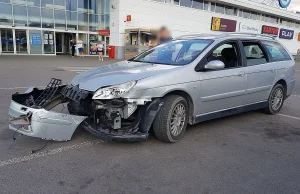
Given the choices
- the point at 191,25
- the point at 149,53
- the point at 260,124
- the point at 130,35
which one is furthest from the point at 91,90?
the point at 191,25

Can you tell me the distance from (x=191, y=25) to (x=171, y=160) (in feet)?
91.0

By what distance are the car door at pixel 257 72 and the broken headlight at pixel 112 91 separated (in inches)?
103

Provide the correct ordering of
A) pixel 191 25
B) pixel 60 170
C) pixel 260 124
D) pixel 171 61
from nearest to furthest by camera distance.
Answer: pixel 60 170 → pixel 171 61 → pixel 260 124 → pixel 191 25

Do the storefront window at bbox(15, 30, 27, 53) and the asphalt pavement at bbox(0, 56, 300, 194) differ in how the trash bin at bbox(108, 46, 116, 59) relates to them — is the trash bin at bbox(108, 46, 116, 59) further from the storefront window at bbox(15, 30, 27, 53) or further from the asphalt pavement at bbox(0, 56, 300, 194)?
the asphalt pavement at bbox(0, 56, 300, 194)

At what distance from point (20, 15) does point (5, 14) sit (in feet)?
3.75

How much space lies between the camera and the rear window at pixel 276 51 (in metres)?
5.69

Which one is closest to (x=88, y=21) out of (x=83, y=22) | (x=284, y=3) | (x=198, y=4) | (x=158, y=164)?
(x=83, y=22)

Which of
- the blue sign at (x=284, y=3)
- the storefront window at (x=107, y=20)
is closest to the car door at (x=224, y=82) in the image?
the storefront window at (x=107, y=20)

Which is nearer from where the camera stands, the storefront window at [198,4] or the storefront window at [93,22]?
the storefront window at [93,22]

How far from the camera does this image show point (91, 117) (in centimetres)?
379

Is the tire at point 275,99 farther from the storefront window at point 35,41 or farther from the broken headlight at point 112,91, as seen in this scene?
the storefront window at point 35,41

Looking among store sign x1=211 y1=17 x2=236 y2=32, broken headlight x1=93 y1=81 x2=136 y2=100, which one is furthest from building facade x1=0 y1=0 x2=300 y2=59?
broken headlight x1=93 y1=81 x2=136 y2=100

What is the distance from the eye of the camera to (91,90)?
3.61m

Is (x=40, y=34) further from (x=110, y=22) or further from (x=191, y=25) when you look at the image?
(x=191, y=25)
